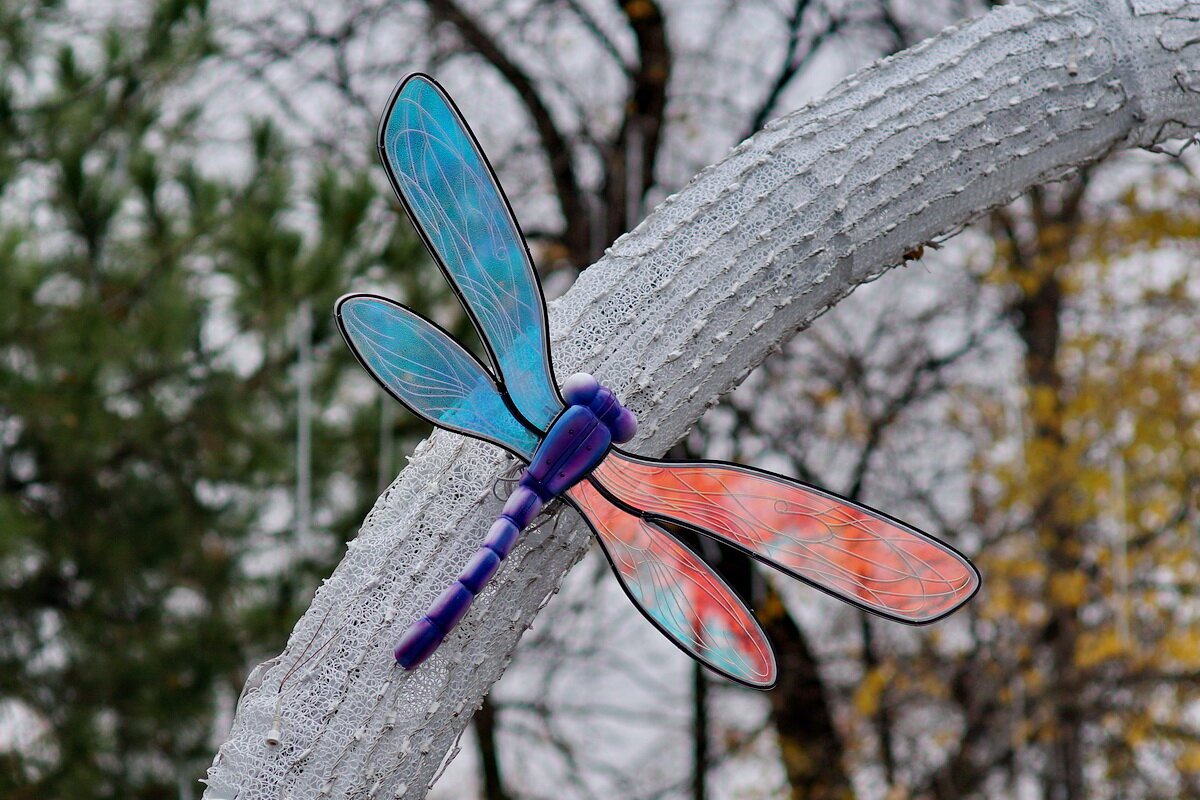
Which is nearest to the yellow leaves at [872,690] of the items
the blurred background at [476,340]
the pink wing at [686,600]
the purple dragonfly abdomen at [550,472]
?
the blurred background at [476,340]

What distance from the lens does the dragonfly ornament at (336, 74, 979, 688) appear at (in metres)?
1.08

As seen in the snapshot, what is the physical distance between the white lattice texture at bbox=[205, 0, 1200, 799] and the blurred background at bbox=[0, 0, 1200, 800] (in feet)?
2.90

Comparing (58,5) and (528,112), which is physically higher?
(58,5)

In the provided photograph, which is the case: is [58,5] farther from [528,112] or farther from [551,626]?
[551,626]

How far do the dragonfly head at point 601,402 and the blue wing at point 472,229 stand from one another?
0.02 metres

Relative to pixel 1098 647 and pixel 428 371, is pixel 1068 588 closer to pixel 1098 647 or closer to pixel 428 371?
pixel 1098 647

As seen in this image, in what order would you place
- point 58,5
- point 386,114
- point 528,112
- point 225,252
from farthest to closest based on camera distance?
point 528,112, point 58,5, point 225,252, point 386,114

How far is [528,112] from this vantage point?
465cm

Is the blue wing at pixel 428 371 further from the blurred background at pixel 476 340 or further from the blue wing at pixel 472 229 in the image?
the blurred background at pixel 476 340

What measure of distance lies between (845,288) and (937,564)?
11.2 inches

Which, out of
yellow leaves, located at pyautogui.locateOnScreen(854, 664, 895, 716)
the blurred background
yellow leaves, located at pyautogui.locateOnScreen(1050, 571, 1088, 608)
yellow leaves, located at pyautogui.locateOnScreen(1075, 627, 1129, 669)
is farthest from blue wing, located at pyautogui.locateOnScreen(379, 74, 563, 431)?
yellow leaves, located at pyautogui.locateOnScreen(1050, 571, 1088, 608)

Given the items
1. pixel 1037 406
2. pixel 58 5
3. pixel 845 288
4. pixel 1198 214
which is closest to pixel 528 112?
pixel 58 5

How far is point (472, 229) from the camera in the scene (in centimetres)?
114

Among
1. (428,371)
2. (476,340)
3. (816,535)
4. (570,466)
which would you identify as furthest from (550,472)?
(476,340)
